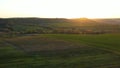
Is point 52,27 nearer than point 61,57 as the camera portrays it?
No

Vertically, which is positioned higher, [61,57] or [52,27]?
[61,57]

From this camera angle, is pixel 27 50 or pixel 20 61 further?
pixel 27 50

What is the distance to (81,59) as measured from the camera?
2997 cm

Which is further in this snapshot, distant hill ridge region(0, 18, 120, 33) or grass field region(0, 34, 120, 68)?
distant hill ridge region(0, 18, 120, 33)

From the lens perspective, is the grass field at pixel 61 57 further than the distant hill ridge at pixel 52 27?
No

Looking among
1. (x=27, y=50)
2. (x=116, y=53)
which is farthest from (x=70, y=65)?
(x=27, y=50)

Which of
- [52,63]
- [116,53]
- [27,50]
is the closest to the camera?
[52,63]

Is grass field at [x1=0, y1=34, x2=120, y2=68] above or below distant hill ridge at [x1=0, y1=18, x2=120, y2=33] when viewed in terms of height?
above

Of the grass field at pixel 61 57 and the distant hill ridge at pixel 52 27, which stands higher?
the grass field at pixel 61 57

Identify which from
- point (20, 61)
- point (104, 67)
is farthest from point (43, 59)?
point (104, 67)

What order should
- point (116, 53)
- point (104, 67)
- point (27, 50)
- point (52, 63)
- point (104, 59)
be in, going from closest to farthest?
point (104, 67)
point (52, 63)
point (104, 59)
point (116, 53)
point (27, 50)

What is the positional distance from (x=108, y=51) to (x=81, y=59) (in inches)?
231

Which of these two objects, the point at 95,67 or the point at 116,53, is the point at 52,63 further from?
the point at 116,53

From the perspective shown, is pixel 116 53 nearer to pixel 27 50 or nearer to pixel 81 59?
pixel 81 59
